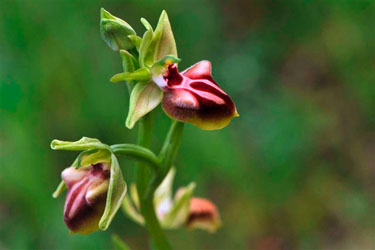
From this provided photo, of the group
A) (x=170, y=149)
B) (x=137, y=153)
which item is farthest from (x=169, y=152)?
(x=137, y=153)

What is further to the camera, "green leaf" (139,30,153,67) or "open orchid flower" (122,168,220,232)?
"open orchid flower" (122,168,220,232)

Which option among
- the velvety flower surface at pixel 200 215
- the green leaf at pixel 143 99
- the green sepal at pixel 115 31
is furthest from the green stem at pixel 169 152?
the velvety flower surface at pixel 200 215

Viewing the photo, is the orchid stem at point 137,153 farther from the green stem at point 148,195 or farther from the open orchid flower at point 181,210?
the open orchid flower at point 181,210

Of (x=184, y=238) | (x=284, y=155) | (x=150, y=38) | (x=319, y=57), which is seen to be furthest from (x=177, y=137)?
(x=319, y=57)

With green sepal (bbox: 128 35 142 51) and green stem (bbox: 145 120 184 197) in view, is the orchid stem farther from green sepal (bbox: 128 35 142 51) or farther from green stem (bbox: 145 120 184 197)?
green sepal (bbox: 128 35 142 51)

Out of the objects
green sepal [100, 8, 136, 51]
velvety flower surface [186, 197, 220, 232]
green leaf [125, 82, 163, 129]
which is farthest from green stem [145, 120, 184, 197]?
velvety flower surface [186, 197, 220, 232]

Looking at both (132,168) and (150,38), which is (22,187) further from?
(150,38)
